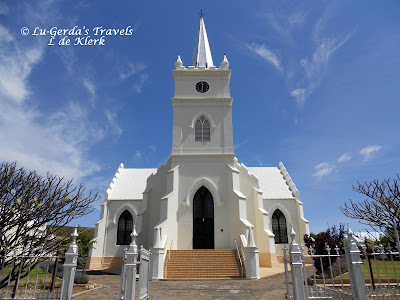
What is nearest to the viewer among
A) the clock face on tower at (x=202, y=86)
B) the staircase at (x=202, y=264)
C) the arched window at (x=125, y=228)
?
the staircase at (x=202, y=264)

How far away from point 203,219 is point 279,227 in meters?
8.56

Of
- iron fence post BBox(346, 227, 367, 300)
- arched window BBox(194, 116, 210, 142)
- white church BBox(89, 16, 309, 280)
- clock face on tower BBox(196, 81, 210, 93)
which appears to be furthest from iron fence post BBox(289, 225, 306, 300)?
clock face on tower BBox(196, 81, 210, 93)

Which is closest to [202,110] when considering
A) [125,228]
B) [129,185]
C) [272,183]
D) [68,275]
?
[272,183]

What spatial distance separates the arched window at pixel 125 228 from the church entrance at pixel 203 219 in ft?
24.8

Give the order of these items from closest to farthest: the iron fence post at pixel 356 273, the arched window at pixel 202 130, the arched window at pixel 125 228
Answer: the iron fence post at pixel 356 273, the arched window at pixel 202 130, the arched window at pixel 125 228

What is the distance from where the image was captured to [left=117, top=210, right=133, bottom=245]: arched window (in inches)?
1014

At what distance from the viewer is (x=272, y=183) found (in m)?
29.3

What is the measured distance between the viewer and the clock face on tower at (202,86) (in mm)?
25438

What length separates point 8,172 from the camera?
10.8 metres

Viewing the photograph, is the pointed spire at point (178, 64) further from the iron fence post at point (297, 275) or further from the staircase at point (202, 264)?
the iron fence post at point (297, 275)

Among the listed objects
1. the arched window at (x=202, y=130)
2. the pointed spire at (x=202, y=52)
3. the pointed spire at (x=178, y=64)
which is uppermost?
the pointed spire at (x=202, y=52)

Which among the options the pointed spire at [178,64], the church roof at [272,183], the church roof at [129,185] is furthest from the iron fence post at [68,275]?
the church roof at [272,183]

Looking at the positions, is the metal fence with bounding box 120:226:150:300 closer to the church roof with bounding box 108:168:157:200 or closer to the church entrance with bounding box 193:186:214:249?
the church entrance with bounding box 193:186:214:249

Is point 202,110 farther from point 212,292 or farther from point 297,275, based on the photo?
point 297,275
